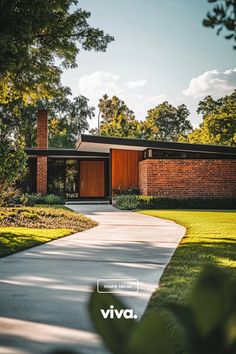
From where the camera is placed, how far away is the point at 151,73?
2.20m

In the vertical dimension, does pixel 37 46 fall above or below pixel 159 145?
above

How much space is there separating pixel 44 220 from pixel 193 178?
880 cm

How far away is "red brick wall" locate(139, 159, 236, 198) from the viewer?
658 inches

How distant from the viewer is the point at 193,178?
16734 millimetres

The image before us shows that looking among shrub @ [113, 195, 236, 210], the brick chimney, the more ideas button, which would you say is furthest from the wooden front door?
the more ideas button

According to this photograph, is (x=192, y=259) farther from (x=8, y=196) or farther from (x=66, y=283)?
(x=8, y=196)

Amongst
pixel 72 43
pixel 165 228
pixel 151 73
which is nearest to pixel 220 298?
pixel 151 73

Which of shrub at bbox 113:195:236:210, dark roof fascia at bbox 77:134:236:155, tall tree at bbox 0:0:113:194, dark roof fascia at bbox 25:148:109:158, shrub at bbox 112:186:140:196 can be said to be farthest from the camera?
dark roof fascia at bbox 25:148:109:158

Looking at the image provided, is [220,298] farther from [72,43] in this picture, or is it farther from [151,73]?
[72,43]

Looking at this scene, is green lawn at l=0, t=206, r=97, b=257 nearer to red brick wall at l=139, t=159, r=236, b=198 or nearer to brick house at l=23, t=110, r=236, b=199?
brick house at l=23, t=110, r=236, b=199

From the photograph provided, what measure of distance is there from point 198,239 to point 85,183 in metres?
16.9

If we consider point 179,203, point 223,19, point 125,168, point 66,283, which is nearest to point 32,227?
point 66,283

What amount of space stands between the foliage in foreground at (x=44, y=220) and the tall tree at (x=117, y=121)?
19.7 metres

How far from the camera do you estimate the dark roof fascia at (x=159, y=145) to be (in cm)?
1622
